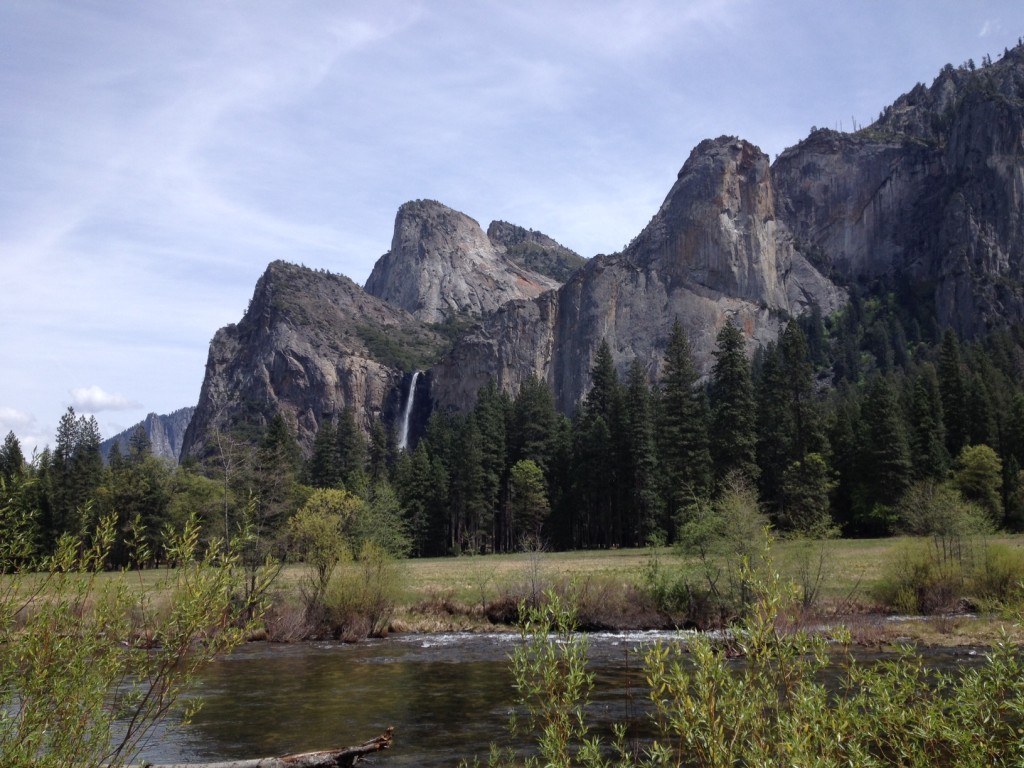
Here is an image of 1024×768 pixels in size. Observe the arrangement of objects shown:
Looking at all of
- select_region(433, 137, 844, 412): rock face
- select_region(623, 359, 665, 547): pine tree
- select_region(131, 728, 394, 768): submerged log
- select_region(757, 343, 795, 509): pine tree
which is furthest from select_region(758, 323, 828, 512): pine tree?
select_region(433, 137, 844, 412): rock face

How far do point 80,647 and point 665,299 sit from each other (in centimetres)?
16305

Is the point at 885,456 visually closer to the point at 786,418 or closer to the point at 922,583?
the point at 786,418

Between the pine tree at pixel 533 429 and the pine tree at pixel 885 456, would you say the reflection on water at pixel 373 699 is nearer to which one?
the pine tree at pixel 885 456

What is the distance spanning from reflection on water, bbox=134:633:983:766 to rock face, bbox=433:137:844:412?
13362cm

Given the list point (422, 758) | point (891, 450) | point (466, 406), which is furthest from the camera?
point (466, 406)

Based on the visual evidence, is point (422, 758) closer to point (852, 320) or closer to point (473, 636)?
point (473, 636)

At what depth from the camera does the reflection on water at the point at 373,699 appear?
1689 centimetres

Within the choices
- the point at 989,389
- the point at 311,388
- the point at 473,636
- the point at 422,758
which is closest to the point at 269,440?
the point at 473,636

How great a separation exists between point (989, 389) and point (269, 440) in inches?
3013

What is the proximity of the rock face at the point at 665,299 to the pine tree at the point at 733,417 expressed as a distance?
291 feet

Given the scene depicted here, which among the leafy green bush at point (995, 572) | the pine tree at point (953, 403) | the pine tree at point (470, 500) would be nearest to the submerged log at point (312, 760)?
the leafy green bush at point (995, 572)

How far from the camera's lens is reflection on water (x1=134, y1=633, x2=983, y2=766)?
1689 centimetres

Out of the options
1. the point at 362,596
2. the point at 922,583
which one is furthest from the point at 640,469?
the point at 362,596

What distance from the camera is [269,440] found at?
8181 centimetres
